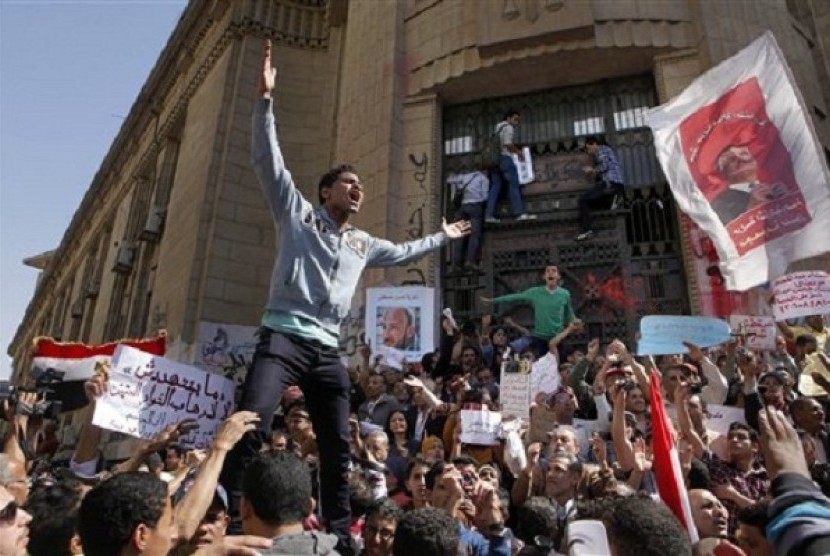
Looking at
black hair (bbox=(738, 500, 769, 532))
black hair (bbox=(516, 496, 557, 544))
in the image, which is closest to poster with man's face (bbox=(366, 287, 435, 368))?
black hair (bbox=(516, 496, 557, 544))

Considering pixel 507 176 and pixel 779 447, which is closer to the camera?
pixel 779 447

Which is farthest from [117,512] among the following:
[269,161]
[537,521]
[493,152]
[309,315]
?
[493,152]

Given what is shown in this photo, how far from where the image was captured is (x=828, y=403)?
574 centimetres

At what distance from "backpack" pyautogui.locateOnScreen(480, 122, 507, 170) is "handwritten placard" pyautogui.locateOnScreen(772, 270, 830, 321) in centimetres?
530

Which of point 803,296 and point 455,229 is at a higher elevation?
Answer: point 803,296

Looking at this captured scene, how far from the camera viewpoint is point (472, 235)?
11172 mm

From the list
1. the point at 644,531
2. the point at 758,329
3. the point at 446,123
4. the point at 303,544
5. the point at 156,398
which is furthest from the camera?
the point at 446,123

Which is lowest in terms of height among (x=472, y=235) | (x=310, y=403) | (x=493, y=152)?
(x=310, y=403)

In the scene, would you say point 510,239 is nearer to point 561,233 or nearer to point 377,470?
point 561,233

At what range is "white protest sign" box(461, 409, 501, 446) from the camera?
17.3ft

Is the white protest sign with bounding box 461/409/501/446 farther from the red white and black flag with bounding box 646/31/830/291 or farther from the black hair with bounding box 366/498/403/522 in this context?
the red white and black flag with bounding box 646/31/830/291

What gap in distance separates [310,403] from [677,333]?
486 centimetres

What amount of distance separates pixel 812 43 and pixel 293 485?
45.7 ft

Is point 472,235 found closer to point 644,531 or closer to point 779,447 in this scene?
point 644,531
